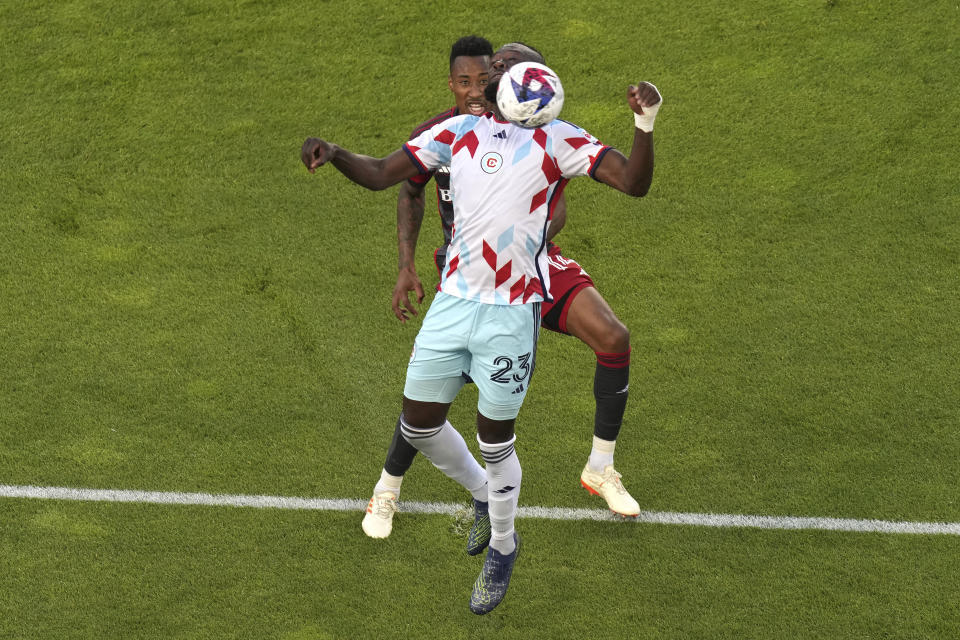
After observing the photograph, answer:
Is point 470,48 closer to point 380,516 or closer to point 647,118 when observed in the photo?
point 647,118

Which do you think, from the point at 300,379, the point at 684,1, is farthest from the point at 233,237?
the point at 684,1

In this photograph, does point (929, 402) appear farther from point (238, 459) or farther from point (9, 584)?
point (9, 584)

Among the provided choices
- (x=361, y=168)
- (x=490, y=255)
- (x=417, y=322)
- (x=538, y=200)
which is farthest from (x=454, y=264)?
(x=417, y=322)

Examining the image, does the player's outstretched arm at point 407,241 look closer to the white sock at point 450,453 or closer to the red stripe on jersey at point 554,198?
the white sock at point 450,453

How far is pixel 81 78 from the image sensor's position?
949cm

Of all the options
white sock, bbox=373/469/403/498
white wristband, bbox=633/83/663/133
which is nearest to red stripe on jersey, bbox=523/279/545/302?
white wristband, bbox=633/83/663/133

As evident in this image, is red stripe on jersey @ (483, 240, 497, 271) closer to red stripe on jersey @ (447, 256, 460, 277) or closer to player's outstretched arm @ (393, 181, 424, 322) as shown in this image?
red stripe on jersey @ (447, 256, 460, 277)

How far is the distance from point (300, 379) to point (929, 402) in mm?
3708

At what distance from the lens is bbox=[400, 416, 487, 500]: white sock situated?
569 cm

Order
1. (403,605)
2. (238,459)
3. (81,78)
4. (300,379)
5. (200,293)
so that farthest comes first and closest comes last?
(81,78) < (200,293) < (300,379) < (238,459) < (403,605)

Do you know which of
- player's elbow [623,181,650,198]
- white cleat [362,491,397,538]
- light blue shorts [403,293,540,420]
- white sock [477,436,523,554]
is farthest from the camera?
white cleat [362,491,397,538]

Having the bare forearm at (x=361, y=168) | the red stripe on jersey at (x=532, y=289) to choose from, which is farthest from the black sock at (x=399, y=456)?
the bare forearm at (x=361, y=168)

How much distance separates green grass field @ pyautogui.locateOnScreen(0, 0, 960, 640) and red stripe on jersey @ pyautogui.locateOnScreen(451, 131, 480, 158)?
211 cm

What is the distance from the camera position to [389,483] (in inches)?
247
